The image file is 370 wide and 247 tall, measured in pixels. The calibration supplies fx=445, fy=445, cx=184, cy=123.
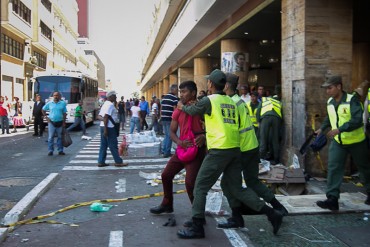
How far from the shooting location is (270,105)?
1025 centimetres

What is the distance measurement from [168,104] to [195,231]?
718 centimetres

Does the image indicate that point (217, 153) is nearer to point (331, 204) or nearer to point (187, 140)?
point (187, 140)

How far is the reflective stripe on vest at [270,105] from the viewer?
33.4 feet

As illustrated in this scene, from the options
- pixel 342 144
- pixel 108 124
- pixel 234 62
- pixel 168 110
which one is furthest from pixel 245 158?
pixel 234 62

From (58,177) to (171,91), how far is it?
3.88m

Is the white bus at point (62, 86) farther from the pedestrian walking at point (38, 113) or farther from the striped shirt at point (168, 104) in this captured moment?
the striped shirt at point (168, 104)

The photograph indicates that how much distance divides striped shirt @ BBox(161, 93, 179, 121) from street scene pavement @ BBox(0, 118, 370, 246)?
2.79 m

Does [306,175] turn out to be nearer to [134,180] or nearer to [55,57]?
[134,180]

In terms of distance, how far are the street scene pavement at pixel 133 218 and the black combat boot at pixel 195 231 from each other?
2.4 inches

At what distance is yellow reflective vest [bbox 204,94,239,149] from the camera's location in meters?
5.16

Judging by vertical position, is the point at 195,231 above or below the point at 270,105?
below

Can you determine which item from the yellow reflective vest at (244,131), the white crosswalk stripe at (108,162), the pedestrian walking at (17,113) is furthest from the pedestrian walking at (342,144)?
the pedestrian walking at (17,113)

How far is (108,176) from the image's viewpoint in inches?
384

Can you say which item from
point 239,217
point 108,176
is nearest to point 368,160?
point 239,217
